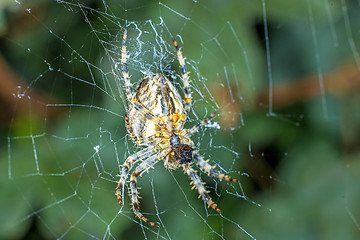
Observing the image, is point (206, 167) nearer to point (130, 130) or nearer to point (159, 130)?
point (159, 130)

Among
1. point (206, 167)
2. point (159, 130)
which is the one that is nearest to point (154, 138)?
point (159, 130)

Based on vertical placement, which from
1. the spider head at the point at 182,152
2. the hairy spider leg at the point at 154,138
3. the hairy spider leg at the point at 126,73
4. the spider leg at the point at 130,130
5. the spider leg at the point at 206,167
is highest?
the hairy spider leg at the point at 126,73

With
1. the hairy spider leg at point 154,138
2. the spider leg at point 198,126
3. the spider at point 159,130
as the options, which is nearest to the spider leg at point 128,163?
the spider at point 159,130

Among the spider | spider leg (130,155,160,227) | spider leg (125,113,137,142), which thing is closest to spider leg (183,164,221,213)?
the spider

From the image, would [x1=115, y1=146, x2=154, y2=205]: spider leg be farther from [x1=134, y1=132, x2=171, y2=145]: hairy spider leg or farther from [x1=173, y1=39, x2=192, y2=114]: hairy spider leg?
[x1=173, y1=39, x2=192, y2=114]: hairy spider leg

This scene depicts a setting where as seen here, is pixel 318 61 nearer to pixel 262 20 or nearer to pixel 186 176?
pixel 262 20

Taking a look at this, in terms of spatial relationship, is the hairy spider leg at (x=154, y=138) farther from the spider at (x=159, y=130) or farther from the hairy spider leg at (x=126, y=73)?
the hairy spider leg at (x=126, y=73)
